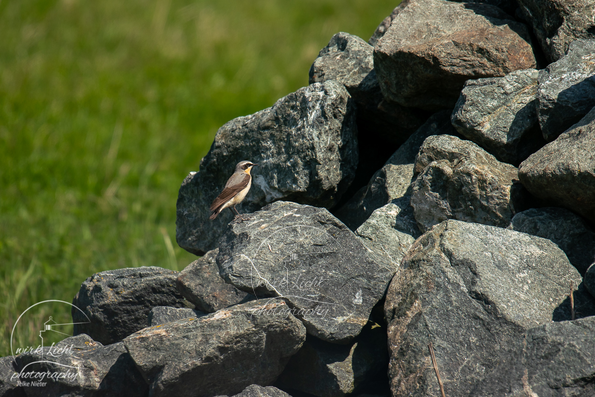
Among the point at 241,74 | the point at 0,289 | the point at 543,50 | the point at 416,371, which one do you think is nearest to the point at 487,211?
the point at 416,371

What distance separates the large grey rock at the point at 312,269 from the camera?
3594 millimetres

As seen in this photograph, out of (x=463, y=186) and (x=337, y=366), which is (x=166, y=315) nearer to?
(x=337, y=366)

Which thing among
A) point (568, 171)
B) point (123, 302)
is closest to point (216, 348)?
point (123, 302)

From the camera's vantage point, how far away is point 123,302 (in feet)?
14.5

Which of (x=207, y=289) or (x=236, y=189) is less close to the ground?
(x=236, y=189)

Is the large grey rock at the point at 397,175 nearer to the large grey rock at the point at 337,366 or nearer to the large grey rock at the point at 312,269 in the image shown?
the large grey rock at the point at 312,269

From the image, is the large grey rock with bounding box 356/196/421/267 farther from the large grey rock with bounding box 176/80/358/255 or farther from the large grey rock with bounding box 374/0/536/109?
the large grey rock with bounding box 374/0/536/109

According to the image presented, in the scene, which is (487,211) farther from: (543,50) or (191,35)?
(191,35)

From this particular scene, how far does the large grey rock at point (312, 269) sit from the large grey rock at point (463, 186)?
650 millimetres

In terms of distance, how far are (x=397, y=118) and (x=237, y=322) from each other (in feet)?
8.95

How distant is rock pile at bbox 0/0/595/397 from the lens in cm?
328

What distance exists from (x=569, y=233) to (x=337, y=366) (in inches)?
76.8

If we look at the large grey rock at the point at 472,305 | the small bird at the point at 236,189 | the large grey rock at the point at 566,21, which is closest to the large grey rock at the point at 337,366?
the large grey rock at the point at 472,305

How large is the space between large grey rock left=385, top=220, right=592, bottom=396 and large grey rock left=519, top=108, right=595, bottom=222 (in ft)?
1.19
